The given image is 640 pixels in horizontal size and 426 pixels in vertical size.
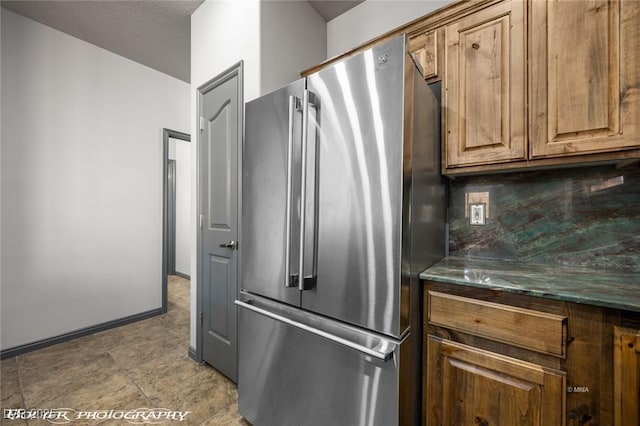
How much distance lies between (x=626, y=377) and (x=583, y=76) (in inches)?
44.1

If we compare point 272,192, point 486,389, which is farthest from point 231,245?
point 486,389

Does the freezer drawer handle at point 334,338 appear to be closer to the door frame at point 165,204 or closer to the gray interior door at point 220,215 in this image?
the gray interior door at point 220,215

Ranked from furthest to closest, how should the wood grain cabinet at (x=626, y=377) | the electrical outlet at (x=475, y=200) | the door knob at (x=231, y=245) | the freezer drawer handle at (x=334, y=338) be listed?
the door knob at (x=231, y=245)
the electrical outlet at (x=475, y=200)
the freezer drawer handle at (x=334, y=338)
the wood grain cabinet at (x=626, y=377)

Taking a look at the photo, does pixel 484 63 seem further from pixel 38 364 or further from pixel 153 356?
pixel 38 364

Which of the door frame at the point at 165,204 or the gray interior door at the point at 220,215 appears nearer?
the gray interior door at the point at 220,215

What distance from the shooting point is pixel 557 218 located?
4.84 ft

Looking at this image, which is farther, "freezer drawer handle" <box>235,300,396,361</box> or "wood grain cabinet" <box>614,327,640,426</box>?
"freezer drawer handle" <box>235,300,396,361</box>

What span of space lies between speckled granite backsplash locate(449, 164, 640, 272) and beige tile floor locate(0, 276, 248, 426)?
1.85 m

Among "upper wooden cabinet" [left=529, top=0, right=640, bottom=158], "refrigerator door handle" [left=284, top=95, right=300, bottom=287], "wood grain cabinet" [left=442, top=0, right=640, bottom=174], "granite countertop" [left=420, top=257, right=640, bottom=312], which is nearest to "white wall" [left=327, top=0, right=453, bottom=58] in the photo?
"wood grain cabinet" [left=442, top=0, right=640, bottom=174]

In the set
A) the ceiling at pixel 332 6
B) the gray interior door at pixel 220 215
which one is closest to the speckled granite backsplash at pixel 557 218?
the gray interior door at pixel 220 215

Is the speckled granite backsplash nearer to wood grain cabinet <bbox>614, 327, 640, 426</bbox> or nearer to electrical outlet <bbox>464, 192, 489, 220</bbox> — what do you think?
electrical outlet <bbox>464, 192, 489, 220</bbox>

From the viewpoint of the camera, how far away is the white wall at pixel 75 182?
2.48 m

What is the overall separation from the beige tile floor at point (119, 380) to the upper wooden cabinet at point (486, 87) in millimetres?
2053

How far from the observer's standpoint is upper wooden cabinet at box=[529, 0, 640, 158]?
109 centimetres
